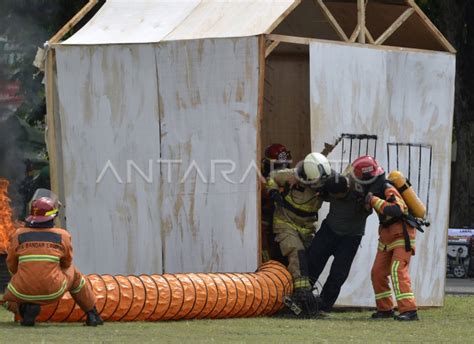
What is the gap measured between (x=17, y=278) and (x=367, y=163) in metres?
4.27

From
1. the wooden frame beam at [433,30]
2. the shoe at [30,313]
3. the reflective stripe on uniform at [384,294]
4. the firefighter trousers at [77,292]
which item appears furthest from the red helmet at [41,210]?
the wooden frame beam at [433,30]

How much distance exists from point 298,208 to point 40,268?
3.75 meters

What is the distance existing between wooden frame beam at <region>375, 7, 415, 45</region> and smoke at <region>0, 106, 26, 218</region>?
853 centimetres

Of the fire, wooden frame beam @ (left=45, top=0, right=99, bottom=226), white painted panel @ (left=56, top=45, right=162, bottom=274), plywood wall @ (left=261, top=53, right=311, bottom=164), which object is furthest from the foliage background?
white painted panel @ (left=56, top=45, right=162, bottom=274)

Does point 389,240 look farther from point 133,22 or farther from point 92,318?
point 133,22

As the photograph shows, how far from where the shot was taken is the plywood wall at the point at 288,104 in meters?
19.5

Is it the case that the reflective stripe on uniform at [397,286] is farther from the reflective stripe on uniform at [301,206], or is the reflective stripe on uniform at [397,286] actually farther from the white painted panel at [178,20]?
the white painted panel at [178,20]

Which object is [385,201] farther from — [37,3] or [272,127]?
[37,3]

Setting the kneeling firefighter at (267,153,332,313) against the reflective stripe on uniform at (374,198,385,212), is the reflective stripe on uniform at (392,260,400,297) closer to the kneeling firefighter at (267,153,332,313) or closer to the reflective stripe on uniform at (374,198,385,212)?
the reflective stripe on uniform at (374,198,385,212)

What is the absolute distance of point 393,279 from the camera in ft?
48.2

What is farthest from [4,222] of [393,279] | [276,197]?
[393,279]

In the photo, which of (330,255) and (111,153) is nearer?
(330,255)

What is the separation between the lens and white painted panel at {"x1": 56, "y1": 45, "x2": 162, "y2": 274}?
16000 mm

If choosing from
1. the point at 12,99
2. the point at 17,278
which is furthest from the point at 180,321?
the point at 12,99
